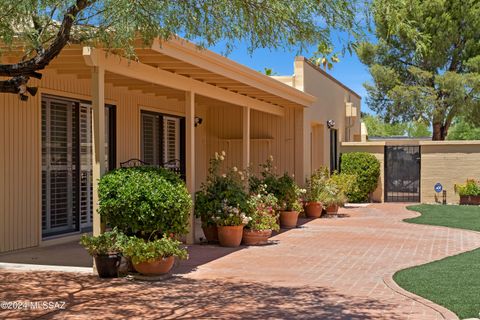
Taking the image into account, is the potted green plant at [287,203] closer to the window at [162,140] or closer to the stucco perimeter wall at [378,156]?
the window at [162,140]

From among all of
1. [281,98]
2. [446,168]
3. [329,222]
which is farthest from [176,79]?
[446,168]

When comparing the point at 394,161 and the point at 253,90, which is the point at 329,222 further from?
the point at 394,161

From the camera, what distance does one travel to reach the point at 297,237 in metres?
12.6

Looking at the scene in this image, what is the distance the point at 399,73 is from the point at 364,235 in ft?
54.5

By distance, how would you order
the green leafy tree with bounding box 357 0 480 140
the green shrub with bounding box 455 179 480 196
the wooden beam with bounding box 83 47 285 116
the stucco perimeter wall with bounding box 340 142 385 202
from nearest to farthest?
the wooden beam with bounding box 83 47 285 116 < the green shrub with bounding box 455 179 480 196 < the stucco perimeter wall with bounding box 340 142 385 202 < the green leafy tree with bounding box 357 0 480 140

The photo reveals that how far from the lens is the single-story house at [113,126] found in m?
9.43

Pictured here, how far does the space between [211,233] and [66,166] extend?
9.17 feet

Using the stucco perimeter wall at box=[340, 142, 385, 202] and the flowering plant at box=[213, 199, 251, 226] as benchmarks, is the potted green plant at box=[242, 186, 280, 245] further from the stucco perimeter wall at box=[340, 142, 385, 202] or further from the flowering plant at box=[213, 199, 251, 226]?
the stucco perimeter wall at box=[340, 142, 385, 202]

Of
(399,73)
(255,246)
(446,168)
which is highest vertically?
(399,73)

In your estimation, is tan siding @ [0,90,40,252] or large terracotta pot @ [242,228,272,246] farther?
large terracotta pot @ [242,228,272,246]

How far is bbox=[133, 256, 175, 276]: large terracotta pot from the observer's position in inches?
315

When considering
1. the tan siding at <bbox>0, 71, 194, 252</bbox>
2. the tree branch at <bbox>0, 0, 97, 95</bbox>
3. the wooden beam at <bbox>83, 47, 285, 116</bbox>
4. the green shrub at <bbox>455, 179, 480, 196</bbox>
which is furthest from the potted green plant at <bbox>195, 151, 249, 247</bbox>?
the green shrub at <bbox>455, 179, 480, 196</bbox>

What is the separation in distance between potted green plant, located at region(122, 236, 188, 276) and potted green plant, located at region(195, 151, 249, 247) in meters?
2.82

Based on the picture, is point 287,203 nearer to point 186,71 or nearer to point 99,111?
point 186,71
